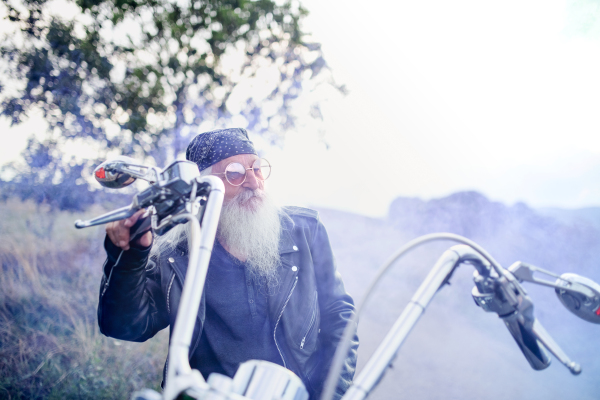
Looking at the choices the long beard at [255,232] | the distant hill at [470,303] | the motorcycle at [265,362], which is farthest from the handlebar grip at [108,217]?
the distant hill at [470,303]

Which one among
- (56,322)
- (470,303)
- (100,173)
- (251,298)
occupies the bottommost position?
(56,322)

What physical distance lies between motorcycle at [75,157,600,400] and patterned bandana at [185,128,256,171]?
1264 mm

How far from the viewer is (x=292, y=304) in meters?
1.97

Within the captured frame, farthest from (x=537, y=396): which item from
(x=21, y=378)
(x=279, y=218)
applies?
(x=21, y=378)

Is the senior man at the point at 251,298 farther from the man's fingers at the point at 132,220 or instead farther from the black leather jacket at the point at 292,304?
the man's fingers at the point at 132,220

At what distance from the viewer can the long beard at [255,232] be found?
6.81 feet

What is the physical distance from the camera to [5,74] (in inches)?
163

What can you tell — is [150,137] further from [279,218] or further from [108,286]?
[108,286]

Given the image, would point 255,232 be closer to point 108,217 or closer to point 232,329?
point 232,329

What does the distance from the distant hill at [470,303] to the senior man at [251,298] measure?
2572 mm

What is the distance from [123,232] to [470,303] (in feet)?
19.0

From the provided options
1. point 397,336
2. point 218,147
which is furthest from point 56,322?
point 397,336

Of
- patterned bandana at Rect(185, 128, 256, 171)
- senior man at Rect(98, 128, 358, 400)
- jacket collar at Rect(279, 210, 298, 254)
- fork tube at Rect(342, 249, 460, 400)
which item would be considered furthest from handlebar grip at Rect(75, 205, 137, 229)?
patterned bandana at Rect(185, 128, 256, 171)

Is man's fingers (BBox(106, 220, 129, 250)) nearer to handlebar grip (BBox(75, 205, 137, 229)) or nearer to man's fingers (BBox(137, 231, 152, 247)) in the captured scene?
man's fingers (BBox(137, 231, 152, 247))
